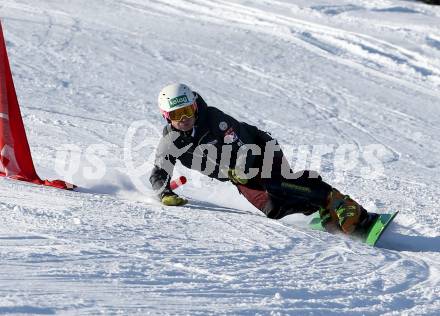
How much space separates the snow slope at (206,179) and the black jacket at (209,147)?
324 millimetres

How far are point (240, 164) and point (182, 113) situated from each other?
617 mm

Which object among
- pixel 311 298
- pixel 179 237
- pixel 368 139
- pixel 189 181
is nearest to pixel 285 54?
pixel 368 139

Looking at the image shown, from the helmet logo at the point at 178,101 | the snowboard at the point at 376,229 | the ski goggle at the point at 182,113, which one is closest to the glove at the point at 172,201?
the ski goggle at the point at 182,113

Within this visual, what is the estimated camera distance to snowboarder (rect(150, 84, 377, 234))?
6.05 m

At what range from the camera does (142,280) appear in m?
4.12

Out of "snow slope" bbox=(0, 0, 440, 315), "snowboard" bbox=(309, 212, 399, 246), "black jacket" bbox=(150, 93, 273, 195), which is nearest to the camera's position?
"snow slope" bbox=(0, 0, 440, 315)

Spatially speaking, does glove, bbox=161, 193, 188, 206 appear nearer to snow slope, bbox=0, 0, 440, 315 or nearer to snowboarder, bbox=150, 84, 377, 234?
snowboarder, bbox=150, 84, 377, 234

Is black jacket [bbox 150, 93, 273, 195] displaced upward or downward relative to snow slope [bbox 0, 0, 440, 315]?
upward

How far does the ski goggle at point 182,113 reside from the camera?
5984 mm

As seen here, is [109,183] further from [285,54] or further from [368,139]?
[285,54]

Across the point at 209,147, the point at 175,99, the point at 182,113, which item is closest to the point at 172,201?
the point at 209,147

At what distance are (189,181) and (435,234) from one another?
2461 mm

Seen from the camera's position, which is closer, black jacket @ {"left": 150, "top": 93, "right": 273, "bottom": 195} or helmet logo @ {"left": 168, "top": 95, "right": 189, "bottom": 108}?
helmet logo @ {"left": 168, "top": 95, "right": 189, "bottom": 108}

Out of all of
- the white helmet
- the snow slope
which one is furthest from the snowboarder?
the snow slope
